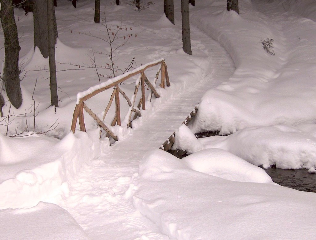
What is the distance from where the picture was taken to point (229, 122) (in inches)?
351

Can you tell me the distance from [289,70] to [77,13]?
17.5 m

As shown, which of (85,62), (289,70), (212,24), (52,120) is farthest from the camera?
(212,24)

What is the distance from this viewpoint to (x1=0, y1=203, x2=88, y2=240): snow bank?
3.47m

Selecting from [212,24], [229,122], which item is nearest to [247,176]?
[229,122]

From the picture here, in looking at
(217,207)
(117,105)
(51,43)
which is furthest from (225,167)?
(51,43)

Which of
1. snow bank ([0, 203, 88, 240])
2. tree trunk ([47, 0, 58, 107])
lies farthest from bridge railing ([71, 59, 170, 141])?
snow bank ([0, 203, 88, 240])

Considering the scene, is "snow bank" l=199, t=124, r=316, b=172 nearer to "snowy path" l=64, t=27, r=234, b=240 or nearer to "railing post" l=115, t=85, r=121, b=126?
"snowy path" l=64, t=27, r=234, b=240

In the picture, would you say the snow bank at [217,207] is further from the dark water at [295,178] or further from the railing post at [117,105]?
the railing post at [117,105]

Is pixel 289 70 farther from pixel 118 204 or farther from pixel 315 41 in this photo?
pixel 118 204

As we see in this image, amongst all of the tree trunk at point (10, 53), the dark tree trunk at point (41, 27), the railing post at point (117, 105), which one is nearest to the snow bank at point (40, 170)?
the railing post at point (117, 105)

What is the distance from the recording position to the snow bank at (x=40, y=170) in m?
4.39

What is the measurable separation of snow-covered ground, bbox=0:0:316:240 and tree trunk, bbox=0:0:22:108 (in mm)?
329

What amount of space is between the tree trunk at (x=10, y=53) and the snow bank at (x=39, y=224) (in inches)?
217

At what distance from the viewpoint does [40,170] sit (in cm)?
475
